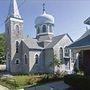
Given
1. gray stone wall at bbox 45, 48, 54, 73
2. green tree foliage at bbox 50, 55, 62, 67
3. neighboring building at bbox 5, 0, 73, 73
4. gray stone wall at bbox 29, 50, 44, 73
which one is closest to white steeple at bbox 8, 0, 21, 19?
neighboring building at bbox 5, 0, 73, 73

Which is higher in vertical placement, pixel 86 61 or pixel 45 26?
pixel 45 26

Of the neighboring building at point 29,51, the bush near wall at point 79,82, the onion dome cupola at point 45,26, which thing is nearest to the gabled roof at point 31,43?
the neighboring building at point 29,51

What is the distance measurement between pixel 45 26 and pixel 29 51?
8.46 meters

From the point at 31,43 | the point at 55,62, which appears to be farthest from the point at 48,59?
the point at 31,43

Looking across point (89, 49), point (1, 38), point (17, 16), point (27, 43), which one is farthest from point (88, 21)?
point (1, 38)

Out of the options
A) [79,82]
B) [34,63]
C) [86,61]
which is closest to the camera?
[79,82]

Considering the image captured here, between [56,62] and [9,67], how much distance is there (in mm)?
9457

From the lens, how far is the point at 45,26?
43906 millimetres

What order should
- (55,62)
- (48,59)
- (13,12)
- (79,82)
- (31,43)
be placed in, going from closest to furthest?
(79,82) < (55,62) < (48,59) < (31,43) < (13,12)

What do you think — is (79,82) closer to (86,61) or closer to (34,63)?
(86,61)

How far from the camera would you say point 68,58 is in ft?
129

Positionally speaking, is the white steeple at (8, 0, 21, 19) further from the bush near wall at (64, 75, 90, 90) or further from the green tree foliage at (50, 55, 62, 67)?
the bush near wall at (64, 75, 90, 90)

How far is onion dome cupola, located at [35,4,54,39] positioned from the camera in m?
43.7

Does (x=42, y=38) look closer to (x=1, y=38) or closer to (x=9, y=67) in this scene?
(x=9, y=67)
